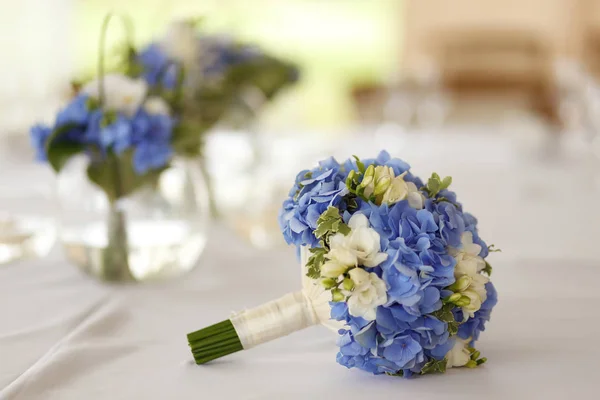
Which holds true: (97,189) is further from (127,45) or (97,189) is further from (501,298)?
(501,298)

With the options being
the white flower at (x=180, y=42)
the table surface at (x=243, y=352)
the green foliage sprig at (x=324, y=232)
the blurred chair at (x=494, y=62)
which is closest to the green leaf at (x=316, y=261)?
the green foliage sprig at (x=324, y=232)

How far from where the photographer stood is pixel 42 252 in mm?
1369

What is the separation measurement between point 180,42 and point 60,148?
0.53m

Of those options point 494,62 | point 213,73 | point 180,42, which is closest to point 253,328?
point 180,42

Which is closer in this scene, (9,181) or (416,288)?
(416,288)

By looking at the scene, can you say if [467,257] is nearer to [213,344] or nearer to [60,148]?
[213,344]

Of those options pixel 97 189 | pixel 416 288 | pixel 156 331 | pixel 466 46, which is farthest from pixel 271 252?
pixel 466 46

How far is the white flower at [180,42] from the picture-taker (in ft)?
5.24

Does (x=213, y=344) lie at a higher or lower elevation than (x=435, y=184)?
lower

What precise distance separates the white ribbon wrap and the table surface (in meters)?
0.03

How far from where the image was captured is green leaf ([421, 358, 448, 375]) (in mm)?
792

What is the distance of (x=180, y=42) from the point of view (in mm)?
1606

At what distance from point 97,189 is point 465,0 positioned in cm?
501

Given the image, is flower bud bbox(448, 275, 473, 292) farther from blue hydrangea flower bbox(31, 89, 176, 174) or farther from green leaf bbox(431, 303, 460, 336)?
blue hydrangea flower bbox(31, 89, 176, 174)
